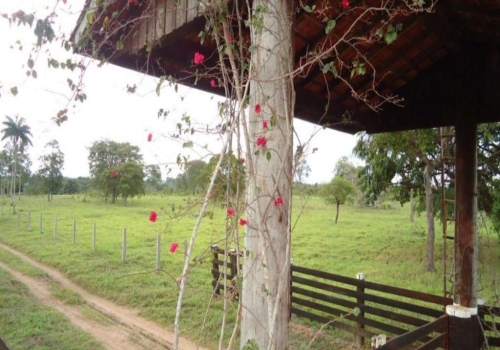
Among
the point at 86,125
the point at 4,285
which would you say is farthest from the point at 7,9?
the point at 4,285

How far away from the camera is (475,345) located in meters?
2.61

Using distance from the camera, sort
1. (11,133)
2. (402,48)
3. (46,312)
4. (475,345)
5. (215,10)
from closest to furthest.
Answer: (215,10) → (475,345) → (402,48) → (46,312) → (11,133)

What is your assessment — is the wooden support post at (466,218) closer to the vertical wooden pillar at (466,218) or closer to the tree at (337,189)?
the vertical wooden pillar at (466,218)

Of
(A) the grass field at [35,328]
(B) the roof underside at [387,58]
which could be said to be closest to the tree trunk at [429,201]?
(B) the roof underside at [387,58]

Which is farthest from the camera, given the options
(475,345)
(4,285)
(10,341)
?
(4,285)

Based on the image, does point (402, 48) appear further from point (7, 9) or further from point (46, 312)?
point (46, 312)

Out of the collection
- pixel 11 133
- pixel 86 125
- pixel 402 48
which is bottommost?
pixel 86 125

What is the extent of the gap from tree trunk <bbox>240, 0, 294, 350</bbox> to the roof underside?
0.34 m

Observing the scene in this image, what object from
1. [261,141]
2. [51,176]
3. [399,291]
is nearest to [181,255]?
[399,291]

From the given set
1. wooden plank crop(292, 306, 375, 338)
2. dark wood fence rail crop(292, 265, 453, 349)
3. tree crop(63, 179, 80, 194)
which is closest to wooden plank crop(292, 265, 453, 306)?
dark wood fence rail crop(292, 265, 453, 349)

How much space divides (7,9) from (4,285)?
6.68 meters

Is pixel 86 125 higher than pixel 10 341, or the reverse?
pixel 86 125

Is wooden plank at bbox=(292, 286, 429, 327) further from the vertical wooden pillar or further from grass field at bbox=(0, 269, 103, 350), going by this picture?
grass field at bbox=(0, 269, 103, 350)

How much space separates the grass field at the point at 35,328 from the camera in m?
4.28
